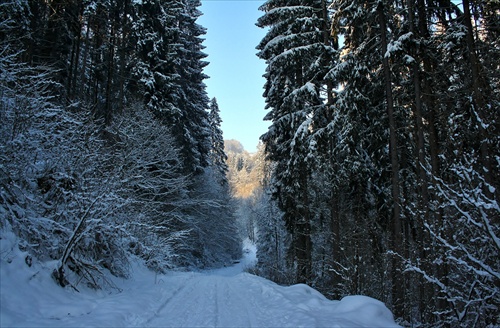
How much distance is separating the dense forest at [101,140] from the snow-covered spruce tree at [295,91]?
5367 mm

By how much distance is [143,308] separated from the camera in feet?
20.6

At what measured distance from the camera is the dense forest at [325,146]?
248 inches

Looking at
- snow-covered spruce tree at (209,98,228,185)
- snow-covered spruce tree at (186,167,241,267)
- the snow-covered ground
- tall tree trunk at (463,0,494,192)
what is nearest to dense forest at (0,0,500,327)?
tall tree trunk at (463,0,494,192)

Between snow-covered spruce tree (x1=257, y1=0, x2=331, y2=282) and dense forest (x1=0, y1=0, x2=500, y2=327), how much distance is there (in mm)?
106

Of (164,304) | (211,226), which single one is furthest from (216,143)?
(164,304)

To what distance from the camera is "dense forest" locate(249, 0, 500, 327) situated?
29.3 feet

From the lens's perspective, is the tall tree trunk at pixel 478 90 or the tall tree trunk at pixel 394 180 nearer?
the tall tree trunk at pixel 478 90

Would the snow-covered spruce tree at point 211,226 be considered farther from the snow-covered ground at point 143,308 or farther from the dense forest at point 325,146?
the snow-covered ground at point 143,308

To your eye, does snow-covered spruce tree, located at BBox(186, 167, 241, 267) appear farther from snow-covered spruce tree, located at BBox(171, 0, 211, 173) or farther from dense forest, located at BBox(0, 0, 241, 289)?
snow-covered spruce tree, located at BBox(171, 0, 211, 173)

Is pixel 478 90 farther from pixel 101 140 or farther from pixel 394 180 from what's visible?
pixel 101 140

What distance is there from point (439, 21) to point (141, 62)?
15542 millimetres

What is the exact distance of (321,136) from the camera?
12.4m

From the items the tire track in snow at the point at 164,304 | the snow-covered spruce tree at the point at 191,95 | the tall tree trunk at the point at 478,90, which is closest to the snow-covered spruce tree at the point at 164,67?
the snow-covered spruce tree at the point at 191,95

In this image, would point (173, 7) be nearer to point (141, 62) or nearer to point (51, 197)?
point (141, 62)
